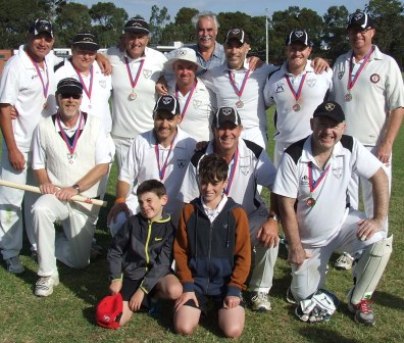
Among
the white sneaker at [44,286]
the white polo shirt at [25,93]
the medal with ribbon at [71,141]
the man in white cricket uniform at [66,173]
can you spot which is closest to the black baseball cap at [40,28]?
→ the white polo shirt at [25,93]

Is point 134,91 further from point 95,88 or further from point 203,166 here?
point 203,166

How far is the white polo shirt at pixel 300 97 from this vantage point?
620cm

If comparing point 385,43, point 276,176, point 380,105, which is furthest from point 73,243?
point 385,43

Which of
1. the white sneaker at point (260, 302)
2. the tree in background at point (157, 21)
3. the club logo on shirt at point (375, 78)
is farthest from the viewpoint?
the tree in background at point (157, 21)

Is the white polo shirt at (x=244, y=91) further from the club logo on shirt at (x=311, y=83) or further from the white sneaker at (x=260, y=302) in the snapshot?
the white sneaker at (x=260, y=302)

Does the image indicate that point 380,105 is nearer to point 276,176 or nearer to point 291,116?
point 291,116

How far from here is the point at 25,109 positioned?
6.03 meters

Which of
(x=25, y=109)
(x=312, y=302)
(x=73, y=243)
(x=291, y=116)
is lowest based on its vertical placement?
(x=73, y=243)

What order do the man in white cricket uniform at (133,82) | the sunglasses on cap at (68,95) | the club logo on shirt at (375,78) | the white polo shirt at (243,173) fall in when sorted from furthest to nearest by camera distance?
the man in white cricket uniform at (133,82), the club logo on shirt at (375,78), the sunglasses on cap at (68,95), the white polo shirt at (243,173)

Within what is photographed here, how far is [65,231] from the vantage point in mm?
6070

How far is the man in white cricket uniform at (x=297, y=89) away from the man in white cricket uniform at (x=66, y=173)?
2078 millimetres

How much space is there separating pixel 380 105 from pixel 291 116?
0.99 m

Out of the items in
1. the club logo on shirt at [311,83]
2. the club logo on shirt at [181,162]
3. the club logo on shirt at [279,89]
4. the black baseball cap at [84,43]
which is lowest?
the club logo on shirt at [181,162]

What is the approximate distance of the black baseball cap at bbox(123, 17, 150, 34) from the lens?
6.48 meters
